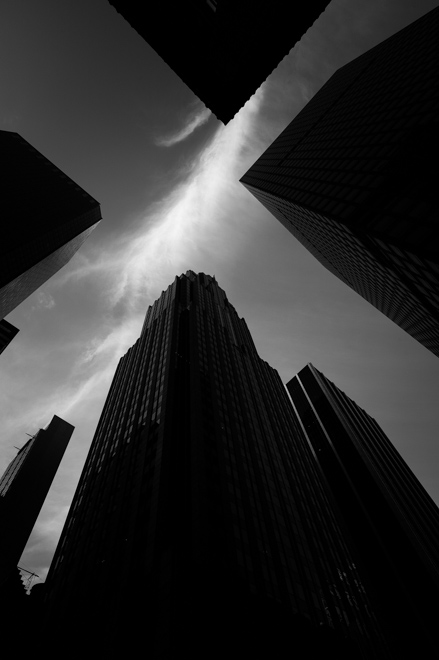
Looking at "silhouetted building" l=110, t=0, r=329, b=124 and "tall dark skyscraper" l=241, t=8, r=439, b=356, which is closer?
"silhouetted building" l=110, t=0, r=329, b=124

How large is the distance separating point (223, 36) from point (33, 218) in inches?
2937

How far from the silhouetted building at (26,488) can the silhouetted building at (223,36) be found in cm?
12848

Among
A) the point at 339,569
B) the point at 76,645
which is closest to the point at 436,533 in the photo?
the point at 339,569

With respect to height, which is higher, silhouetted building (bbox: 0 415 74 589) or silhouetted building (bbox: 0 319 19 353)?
silhouetted building (bbox: 0 319 19 353)

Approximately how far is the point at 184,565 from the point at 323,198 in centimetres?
4184

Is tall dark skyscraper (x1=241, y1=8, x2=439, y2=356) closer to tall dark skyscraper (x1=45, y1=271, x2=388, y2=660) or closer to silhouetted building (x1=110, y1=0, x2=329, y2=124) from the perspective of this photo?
silhouetted building (x1=110, y1=0, x2=329, y2=124)

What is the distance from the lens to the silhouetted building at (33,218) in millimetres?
70250

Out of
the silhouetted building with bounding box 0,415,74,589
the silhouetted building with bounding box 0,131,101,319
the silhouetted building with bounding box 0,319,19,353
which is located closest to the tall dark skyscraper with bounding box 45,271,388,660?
the silhouetted building with bounding box 0,131,101,319

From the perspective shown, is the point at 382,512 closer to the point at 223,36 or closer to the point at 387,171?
the point at 387,171

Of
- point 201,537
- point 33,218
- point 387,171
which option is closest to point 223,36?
point 387,171

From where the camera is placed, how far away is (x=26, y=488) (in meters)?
119

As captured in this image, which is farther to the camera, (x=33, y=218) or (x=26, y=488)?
(x=26, y=488)

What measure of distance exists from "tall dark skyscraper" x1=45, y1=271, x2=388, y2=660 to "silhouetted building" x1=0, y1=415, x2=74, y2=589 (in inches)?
2260

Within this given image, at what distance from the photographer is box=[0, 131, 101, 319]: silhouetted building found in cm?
7025
